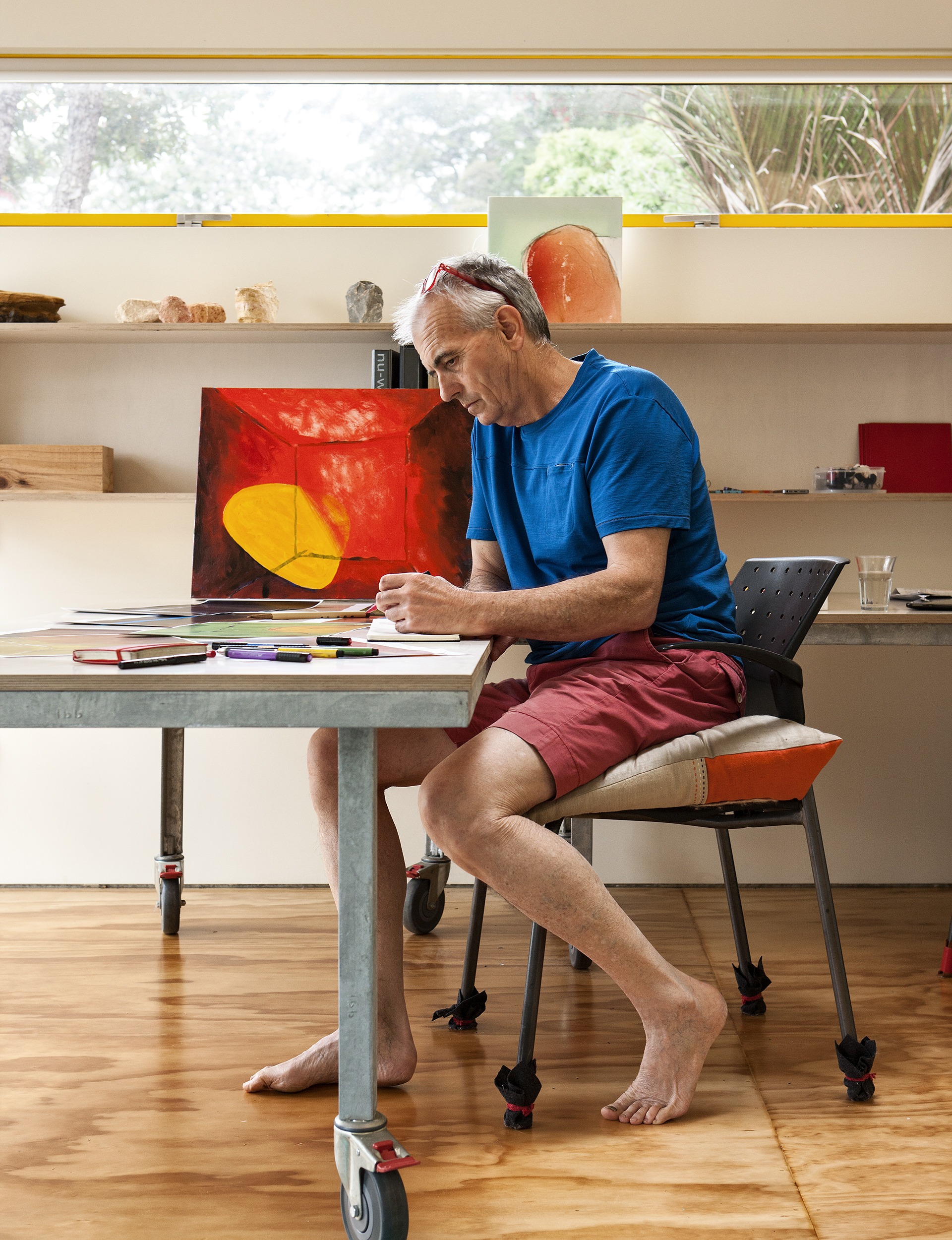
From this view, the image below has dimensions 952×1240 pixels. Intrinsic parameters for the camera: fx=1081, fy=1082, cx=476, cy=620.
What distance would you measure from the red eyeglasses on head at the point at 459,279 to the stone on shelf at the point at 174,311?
Answer: 3.78 ft

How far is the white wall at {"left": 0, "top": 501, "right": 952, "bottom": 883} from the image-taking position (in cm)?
282

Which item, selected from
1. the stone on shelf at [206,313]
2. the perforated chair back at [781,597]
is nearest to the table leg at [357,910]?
the perforated chair back at [781,597]

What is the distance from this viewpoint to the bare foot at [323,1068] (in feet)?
5.24

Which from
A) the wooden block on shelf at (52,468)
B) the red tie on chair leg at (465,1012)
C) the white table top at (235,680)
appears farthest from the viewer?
the wooden block on shelf at (52,468)

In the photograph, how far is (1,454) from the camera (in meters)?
2.65

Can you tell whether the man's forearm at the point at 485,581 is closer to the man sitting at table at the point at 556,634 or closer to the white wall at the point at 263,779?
the man sitting at table at the point at 556,634

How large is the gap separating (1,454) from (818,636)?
1.96 meters

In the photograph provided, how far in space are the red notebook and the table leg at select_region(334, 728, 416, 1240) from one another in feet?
6.65

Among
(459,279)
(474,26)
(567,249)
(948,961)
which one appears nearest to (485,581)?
(459,279)

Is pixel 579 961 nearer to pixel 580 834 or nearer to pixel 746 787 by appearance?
pixel 580 834

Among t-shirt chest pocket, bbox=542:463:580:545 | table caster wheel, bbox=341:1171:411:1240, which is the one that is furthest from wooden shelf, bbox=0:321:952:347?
table caster wheel, bbox=341:1171:411:1240

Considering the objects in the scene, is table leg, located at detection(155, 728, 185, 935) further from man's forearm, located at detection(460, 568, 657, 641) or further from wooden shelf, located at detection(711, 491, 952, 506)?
wooden shelf, located at detection(711, 491, 952, 506)

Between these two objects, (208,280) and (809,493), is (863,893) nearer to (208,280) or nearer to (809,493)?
(809,493)

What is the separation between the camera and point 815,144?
2.81 meters
